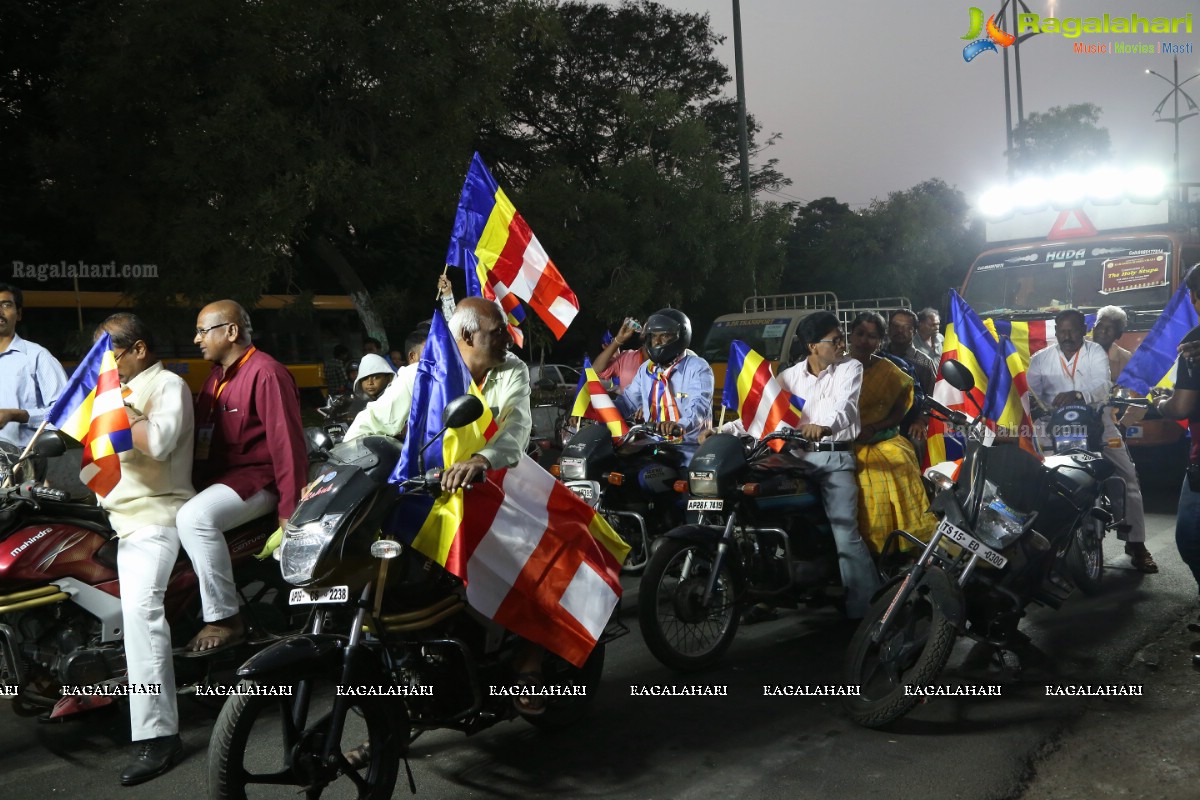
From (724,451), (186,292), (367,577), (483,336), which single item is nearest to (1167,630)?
(724,451)

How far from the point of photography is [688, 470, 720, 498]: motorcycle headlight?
17.3 feet

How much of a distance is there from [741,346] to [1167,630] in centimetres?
284

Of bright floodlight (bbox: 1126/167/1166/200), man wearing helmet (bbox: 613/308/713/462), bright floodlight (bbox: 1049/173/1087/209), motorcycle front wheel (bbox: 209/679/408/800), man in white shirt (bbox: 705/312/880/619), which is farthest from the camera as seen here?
bright floodlight (bbox: 1049/173/1087/209)

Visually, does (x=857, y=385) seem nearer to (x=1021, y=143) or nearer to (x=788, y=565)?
(x=788, y=565)

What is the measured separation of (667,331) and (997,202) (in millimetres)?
7487

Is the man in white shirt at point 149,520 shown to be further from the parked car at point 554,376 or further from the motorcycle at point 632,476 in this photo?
the parked car at point 554,376

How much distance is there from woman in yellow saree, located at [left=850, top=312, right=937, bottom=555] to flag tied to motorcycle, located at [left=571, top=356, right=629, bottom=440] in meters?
1.62

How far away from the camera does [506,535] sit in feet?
13.0

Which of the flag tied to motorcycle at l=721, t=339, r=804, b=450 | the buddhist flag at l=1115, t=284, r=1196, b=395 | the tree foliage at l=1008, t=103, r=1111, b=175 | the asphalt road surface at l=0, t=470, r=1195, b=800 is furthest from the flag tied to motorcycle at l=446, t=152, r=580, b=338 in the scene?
the tree foliage at l=1008, t=103, r=1111, b=175

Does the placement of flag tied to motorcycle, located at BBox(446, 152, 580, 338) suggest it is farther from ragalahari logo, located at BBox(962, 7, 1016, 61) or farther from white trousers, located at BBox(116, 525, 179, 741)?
ragalahari logo, located at BBox(962, 7, 1016, 61)

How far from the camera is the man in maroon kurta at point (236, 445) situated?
4.31m

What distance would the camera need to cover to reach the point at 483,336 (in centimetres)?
420

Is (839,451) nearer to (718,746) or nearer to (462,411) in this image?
(718,746)

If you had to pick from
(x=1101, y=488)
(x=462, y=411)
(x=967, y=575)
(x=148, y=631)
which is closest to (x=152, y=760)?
(x=148, y=631)
